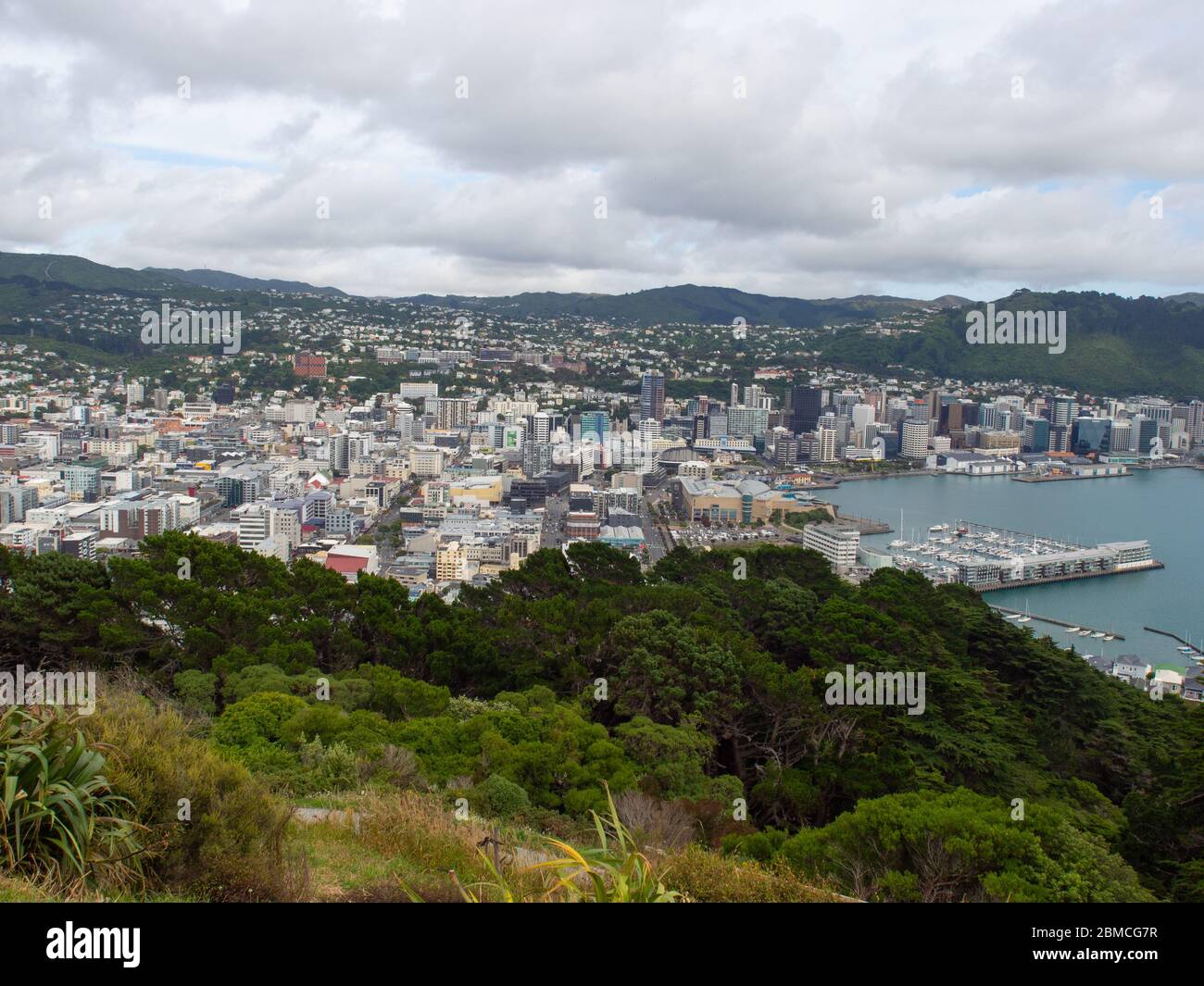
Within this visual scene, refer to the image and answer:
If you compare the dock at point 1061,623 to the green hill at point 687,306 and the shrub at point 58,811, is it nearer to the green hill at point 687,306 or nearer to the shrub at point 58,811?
the shrub at point 58,811

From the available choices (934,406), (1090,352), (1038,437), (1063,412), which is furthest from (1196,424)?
(934,406)

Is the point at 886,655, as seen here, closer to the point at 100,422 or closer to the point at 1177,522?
the point at 1177,522

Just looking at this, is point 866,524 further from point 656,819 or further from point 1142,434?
point 656,819

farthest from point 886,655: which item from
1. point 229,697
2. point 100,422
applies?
point 100,422

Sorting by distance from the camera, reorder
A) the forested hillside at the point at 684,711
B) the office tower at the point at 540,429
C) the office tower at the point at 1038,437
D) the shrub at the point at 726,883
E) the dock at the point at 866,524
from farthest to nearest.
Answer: the office tower at the point at 1038,437
the office tower at the point at 540,429
the dock at the point at 866,524
the forested hillside at the point at 684,711
the shrub at the point at 726,883

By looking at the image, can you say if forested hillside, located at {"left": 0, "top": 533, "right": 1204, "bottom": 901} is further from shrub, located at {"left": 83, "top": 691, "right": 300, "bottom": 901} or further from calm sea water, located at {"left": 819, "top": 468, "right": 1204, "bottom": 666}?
calm sea water, located at {"left": 819, "top": 468, "right": 1204, "bottom": 666}

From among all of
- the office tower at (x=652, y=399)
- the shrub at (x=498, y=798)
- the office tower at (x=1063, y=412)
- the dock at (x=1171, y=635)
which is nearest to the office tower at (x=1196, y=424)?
the office tower at (x=1063, y=412)
